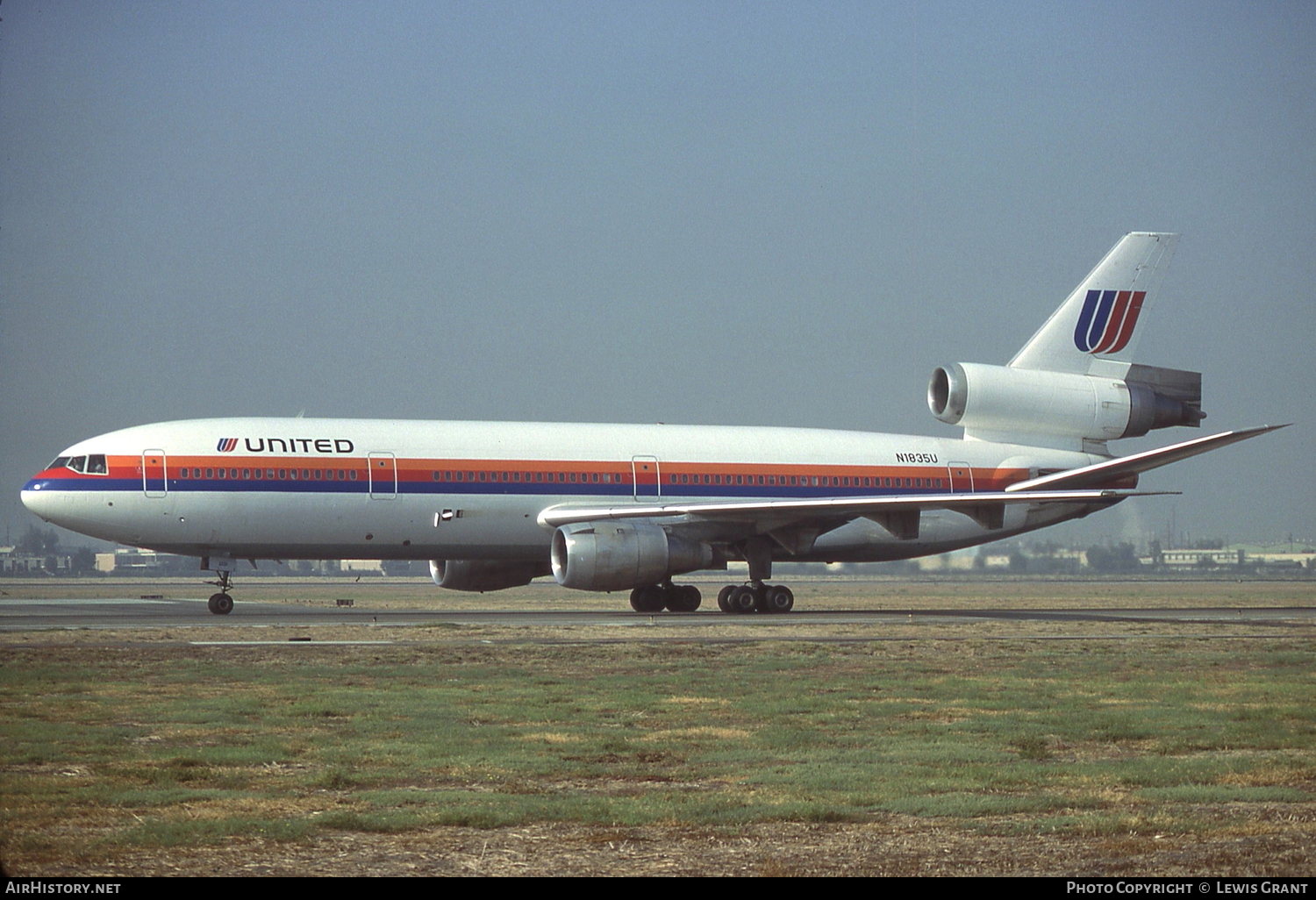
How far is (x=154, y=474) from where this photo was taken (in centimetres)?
3047

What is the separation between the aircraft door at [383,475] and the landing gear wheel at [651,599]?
23.1 ft

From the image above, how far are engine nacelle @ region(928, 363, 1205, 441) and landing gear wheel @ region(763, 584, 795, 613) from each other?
6970 mm

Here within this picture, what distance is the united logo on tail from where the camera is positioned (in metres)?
38.3

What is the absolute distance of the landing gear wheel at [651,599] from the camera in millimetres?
35281

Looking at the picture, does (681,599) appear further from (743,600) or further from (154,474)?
(154,474)

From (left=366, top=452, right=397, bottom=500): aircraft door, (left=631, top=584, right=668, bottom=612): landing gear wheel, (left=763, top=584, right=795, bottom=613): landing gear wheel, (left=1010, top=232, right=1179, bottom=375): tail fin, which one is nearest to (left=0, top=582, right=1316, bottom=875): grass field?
(left=366, top=452, right=397, bottom=500): aircraft door

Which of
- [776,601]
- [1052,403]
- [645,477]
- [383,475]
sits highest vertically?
[1052,403]

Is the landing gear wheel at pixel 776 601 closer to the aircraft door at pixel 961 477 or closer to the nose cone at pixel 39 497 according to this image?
the aircraft door at pixel 961 477

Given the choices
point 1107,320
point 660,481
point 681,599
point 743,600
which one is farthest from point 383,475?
point 1107,320

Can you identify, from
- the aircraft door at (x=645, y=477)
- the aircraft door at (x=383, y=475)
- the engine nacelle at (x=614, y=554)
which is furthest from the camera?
the aircraft door at (x=645, y=477)

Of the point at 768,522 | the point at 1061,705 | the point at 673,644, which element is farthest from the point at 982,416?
the point at 1061,705

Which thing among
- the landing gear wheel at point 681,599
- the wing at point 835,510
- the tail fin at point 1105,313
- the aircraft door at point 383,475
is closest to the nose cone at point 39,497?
the aircraft door at point 383,475

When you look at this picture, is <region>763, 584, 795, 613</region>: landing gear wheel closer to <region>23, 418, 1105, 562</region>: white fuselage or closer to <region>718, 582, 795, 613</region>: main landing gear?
<region>718, 582, 795, 613</region>: main landing gear

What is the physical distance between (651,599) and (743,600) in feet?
7.62
